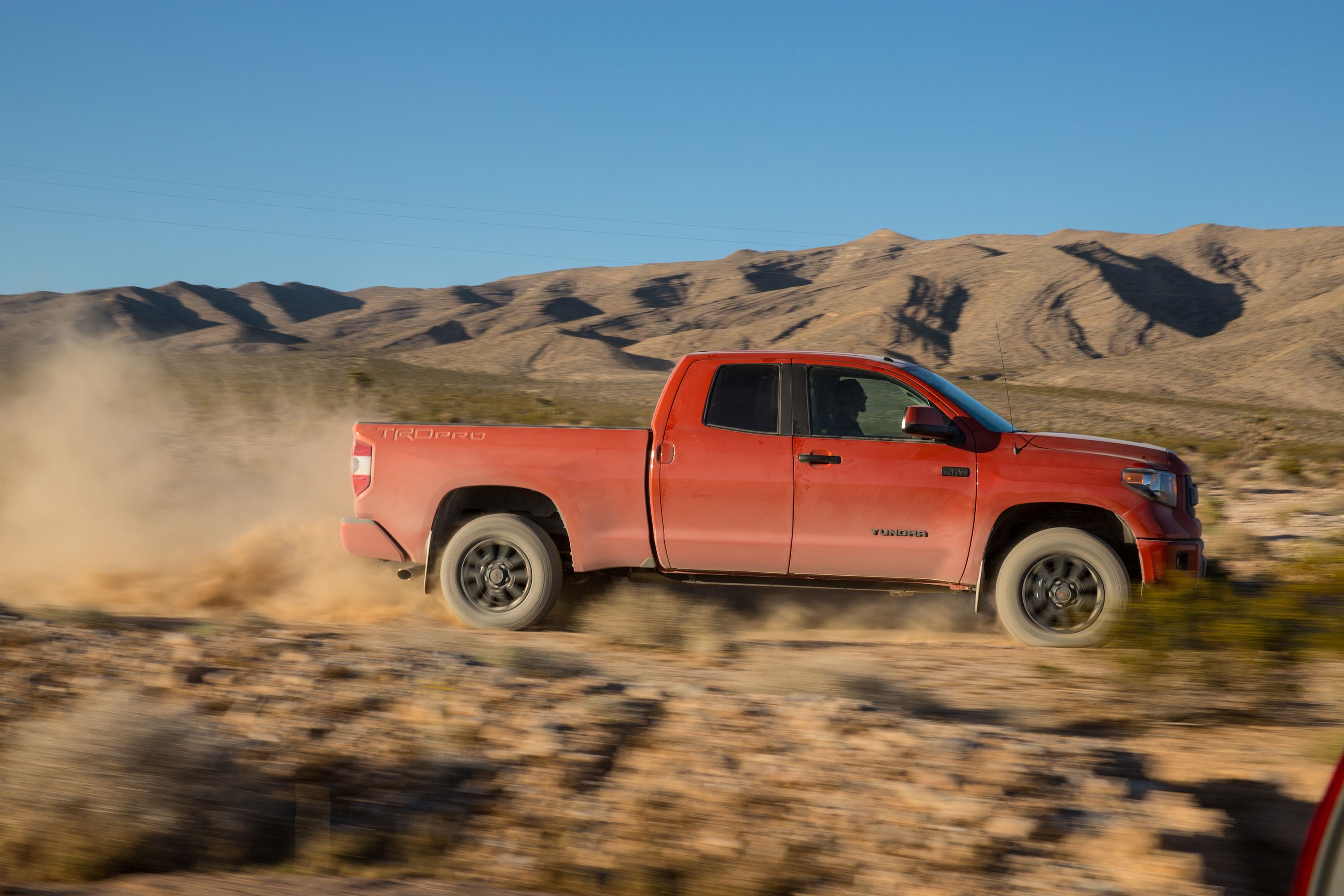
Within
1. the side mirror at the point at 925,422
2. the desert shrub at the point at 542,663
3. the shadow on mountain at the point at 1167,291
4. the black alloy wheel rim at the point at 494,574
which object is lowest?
the desert shrub at the point at 542,663

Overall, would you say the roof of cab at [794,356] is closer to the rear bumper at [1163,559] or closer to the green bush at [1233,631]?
the rear bumper at [1163,559]

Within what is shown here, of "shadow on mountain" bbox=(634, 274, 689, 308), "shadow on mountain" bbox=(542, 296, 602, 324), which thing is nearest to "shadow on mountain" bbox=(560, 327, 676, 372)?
"shadow on mountain" bbox=(542, 296, 602, 324)

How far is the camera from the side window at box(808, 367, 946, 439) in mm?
6695

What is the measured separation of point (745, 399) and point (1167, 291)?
107 meters

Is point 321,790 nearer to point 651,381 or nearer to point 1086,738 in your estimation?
point 1086,738

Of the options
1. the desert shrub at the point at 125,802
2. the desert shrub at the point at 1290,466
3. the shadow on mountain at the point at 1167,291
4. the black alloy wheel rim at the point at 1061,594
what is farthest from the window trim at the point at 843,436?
the shadow on mountain at the point at 1167,291

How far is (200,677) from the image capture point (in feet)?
18.6

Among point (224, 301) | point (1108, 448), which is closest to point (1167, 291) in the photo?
point (1108, 448)

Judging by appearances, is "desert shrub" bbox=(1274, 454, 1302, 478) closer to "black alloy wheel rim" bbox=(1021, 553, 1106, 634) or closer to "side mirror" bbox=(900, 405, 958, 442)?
"black alloy wheel rim" bbox=(1021, 553, 1106, 634)

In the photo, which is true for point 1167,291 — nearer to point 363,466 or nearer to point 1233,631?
point 1233,631

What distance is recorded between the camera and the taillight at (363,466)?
723 centimetres

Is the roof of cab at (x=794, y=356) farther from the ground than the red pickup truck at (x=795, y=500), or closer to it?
farther from the ground

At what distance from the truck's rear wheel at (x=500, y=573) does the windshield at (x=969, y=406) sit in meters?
2.65

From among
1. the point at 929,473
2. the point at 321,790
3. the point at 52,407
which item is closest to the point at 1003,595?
the point at 929,473
